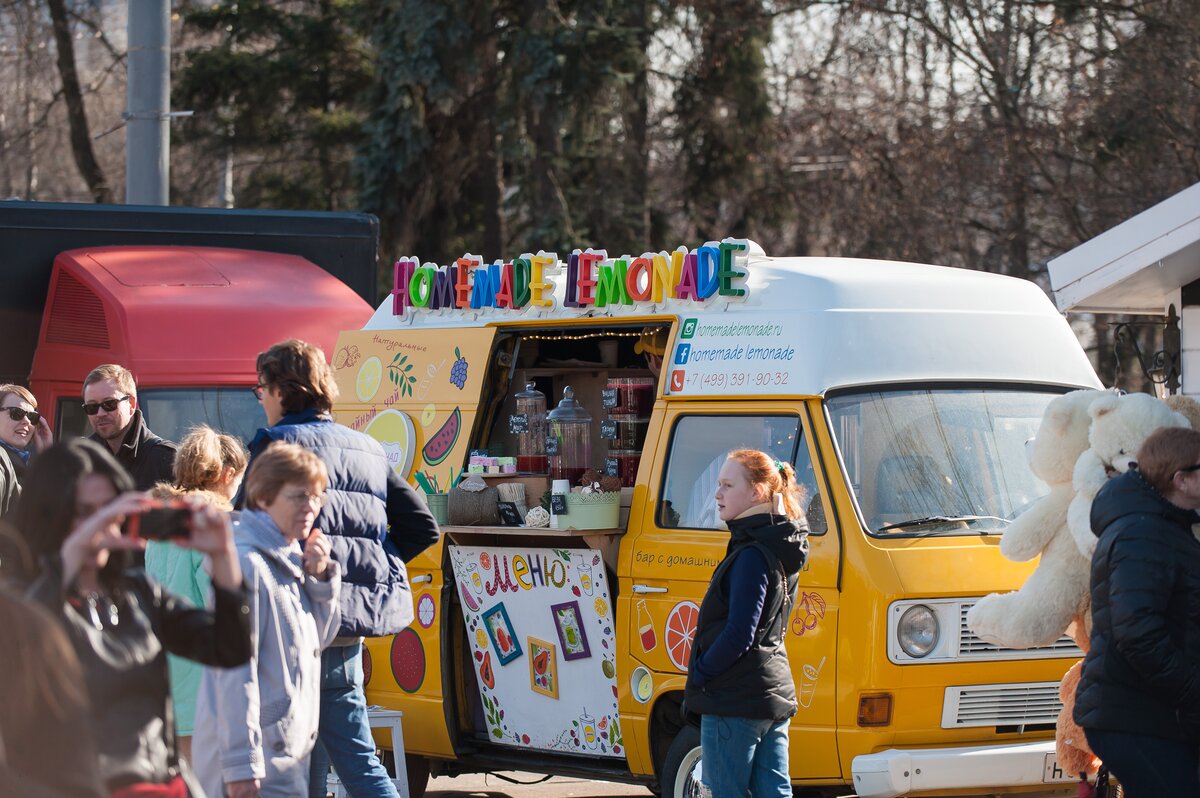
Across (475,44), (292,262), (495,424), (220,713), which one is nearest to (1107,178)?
(475,44)

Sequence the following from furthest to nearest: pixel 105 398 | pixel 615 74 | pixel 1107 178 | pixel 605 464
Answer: pixel 615 74 < pixel 1107 178 < pixel 605 464 < pixel 105 398

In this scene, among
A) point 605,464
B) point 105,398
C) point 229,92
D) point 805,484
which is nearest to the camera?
point 805,484

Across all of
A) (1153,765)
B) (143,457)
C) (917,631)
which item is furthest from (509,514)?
(1153,765)

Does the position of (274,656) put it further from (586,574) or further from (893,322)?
(893,322)

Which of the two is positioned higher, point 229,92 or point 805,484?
point 229,92

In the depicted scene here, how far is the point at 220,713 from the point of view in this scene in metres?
4.67

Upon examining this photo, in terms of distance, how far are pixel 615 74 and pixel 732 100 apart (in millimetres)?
2418

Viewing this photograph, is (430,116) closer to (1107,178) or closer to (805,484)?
(1107,178)

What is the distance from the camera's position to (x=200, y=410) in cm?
1038

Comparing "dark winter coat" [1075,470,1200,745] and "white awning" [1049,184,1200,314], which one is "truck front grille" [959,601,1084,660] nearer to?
"dark winter coat" [1075,470,1200,745]

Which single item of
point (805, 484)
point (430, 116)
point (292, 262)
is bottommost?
point (805, 484)

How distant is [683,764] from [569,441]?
2009 mm

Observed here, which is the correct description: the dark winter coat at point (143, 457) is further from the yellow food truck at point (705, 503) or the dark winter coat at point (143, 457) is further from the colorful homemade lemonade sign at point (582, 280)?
the colorful homemade lemonade sign at point (582, 280)

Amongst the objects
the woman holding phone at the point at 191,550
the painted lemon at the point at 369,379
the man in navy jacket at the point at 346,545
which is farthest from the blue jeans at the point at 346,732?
the painted lemon at the point at 369,379
